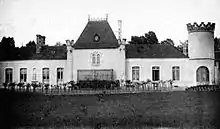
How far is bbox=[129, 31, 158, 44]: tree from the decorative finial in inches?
382

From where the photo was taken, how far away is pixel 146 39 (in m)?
33.2

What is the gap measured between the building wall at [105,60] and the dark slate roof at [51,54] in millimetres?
1181

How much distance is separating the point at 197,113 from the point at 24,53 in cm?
1533

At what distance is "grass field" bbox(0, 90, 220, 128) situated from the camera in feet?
32.8

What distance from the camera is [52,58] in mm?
23609

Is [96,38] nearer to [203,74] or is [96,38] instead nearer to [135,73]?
[135,73]

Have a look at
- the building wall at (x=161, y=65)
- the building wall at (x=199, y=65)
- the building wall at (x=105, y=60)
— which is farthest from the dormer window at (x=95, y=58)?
the building wall at (x=199, y=65)

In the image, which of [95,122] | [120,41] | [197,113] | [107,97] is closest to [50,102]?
[107,97]

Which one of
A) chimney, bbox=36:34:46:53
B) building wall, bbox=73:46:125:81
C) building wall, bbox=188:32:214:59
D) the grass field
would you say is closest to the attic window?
building wall, bbox=73:46:125:81

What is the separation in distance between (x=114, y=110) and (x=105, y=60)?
10.0 meters

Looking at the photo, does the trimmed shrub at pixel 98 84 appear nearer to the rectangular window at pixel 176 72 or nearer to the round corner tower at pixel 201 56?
the rectangular window at pixel 176 72

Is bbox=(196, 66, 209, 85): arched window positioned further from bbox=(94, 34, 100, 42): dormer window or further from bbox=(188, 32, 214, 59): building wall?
bbox=(94, 34, 100, 42): dormer window

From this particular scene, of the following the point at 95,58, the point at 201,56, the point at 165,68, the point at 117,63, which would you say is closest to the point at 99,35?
the point at 95,58

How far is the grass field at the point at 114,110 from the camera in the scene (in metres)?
10.0
